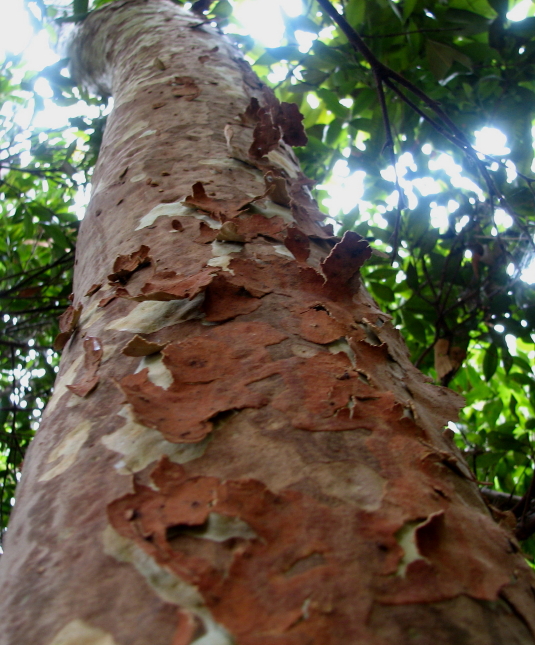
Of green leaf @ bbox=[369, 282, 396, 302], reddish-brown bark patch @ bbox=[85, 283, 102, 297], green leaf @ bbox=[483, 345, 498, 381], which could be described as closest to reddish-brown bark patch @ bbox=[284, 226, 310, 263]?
reddish-brown bark patch @ bbox=[85, 283, 102, 297]

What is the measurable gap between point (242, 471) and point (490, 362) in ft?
7.17

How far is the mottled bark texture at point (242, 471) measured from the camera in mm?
369

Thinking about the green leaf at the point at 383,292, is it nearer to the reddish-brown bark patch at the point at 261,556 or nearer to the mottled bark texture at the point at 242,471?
the mottled bark texture at the point at 242,471

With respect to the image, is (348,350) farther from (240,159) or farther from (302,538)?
(240,159)

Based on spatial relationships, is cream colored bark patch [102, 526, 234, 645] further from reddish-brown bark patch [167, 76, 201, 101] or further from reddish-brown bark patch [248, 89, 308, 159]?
reddish-brown bark patch [167, 76, 201, 101]

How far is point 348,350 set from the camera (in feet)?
2.21

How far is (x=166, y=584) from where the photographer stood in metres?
0.38

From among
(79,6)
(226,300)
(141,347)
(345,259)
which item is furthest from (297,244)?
(79,6)

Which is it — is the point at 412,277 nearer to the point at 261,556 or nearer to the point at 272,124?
the point at 272,124

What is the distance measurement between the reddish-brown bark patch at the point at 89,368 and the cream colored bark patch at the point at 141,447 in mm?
113

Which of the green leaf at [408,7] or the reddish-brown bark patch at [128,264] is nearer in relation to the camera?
the reddish-brown bark patch at [128,264]

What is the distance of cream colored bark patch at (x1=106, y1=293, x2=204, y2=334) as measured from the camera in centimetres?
69

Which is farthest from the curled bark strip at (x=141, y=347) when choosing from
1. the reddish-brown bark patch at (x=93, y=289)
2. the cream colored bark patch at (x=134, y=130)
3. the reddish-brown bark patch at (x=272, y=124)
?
the cream colored bark patch at (x=134, y=130)

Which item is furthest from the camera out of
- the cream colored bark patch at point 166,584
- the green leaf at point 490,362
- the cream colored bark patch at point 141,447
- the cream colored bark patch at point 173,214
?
the green leaf at point 490,362
